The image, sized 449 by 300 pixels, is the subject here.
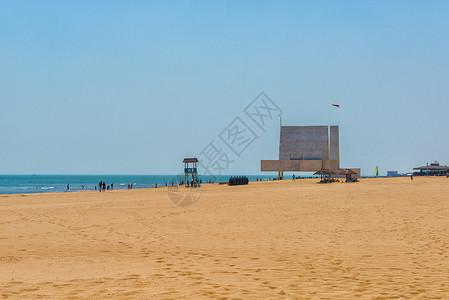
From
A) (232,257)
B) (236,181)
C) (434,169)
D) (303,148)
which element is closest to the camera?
(232,257)

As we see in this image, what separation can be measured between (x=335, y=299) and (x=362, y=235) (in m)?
6.28

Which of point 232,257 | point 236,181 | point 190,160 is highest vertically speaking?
point 190,160

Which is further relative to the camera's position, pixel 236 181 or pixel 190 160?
pixel 236 181

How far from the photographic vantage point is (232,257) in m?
8.88

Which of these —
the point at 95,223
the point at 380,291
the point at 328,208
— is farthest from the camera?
the point at 328,208

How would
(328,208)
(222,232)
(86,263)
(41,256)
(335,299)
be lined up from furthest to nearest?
(328,208), (222,232), (41,256), (86,263), (335,299)

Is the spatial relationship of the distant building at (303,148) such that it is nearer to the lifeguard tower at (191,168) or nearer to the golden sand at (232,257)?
the lifeguard tower at (191,168)

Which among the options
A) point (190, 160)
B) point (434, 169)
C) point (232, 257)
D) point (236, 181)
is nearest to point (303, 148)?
point (434, 169)

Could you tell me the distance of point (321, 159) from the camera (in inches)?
3465

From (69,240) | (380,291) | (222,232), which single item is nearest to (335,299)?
(380,291)

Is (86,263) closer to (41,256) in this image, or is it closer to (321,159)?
(41,256)

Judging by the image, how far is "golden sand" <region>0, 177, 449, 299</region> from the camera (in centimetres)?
618

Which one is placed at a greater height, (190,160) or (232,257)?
(190,160)

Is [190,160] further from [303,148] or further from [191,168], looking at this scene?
[303,148]
